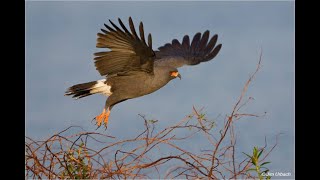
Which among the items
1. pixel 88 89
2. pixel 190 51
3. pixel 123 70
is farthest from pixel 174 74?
pixel 190 51

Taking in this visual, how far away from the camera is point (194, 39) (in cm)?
870

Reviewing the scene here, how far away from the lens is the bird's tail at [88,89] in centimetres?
666

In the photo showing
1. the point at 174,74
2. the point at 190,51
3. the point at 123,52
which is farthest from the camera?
the point at 190,51

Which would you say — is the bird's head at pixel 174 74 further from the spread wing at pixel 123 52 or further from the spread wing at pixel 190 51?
the spread wing at pixel 190 51

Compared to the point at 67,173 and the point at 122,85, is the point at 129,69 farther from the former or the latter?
the point at 67,173

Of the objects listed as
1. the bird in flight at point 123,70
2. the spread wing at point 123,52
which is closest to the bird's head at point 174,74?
the bird in flight at point 123,70

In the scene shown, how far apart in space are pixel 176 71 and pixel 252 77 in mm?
3830

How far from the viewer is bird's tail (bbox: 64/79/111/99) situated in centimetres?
666

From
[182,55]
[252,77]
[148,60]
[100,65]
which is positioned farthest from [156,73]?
[252,77]

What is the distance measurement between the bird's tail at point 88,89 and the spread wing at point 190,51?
62.2 inches

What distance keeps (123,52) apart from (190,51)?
2.62m

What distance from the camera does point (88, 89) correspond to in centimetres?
673

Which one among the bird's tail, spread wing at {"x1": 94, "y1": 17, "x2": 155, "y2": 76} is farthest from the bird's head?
the bird's tail

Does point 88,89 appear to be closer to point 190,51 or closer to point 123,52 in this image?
point 123,52
